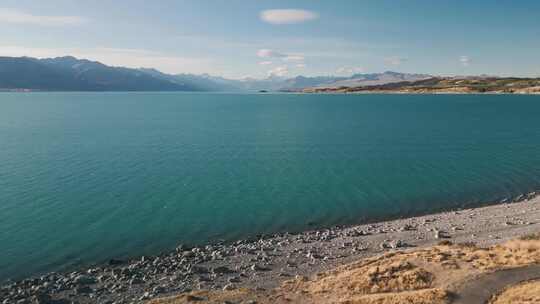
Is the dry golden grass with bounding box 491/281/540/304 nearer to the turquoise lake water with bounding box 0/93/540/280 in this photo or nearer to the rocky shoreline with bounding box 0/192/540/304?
the rocky shoreline with bounding box 0/192/540/304

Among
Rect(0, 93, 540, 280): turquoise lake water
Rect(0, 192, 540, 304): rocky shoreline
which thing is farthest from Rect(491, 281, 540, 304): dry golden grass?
Rect(0, 93, 540, 280): turquoise lake water

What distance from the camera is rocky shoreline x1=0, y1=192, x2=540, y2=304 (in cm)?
2706

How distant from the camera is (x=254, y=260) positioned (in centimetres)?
3180

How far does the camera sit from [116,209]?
1841 inches

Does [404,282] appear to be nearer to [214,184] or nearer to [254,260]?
[254,260]

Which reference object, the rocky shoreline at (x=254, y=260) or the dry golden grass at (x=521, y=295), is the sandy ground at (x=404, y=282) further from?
the rocky shoreline at (x=254, y=260)

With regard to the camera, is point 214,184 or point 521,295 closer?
point 521,295

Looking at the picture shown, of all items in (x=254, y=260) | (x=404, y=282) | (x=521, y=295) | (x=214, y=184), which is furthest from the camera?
(x=214, y=184)

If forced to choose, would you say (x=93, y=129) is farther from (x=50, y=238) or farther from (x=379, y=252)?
(x=379, y=252)

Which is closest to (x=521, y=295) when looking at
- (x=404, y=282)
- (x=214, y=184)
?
(x=404, y=282)

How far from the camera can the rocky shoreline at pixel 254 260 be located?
27.1 meters

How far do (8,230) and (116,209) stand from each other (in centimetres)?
1096

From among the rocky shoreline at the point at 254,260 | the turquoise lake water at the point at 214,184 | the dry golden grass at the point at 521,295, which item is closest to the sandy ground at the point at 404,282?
the dry golden grass at the point at 521,295

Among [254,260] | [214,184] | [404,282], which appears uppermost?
[404,282]
